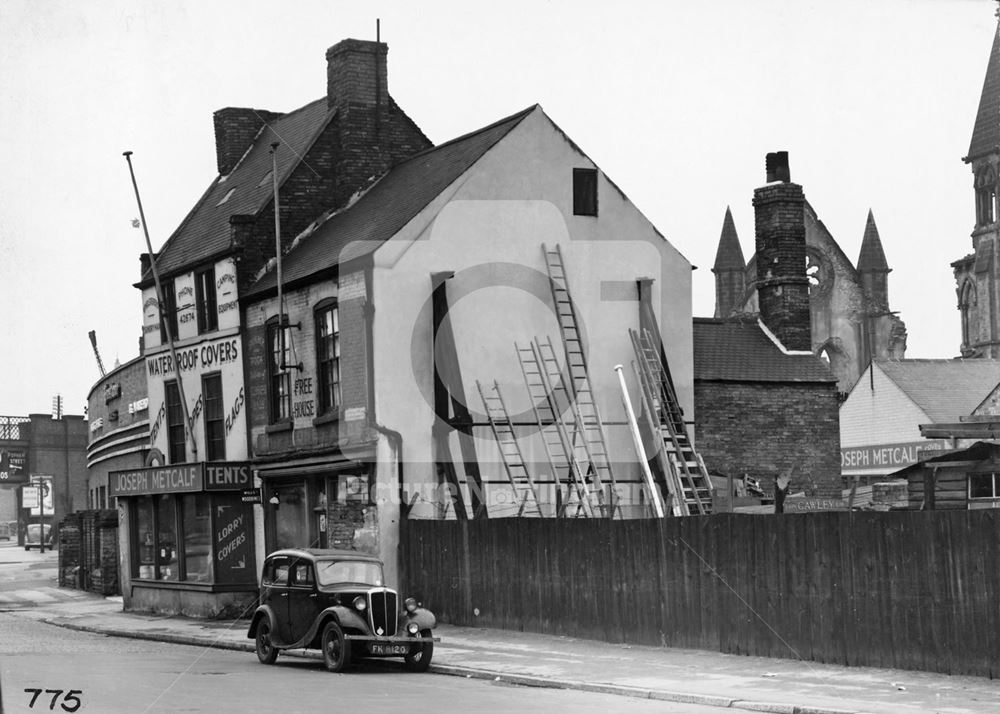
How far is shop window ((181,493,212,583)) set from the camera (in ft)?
108

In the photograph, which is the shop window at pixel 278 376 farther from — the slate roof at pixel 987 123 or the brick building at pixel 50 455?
the brick building at pixel 50 455

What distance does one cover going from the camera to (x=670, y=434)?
30.0m

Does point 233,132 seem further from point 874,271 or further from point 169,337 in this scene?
point 874,271

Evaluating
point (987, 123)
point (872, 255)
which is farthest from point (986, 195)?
point (872, 255)

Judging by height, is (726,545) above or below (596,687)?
above

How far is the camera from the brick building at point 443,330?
Answer: 1130 inches

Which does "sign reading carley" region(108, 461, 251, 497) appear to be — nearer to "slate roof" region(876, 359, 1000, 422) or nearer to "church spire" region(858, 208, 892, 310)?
"slate roof" region(876, 359, 1000, 422)

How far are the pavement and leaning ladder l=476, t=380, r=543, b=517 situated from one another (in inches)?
136

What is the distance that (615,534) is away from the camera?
75.6 feet

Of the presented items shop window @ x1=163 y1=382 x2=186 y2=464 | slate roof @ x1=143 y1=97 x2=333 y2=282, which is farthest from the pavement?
slate roof @ x1=143 y1=97 x2=333 y2=282

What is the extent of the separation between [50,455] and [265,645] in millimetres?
82404

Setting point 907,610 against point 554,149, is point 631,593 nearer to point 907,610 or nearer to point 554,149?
point 907,610

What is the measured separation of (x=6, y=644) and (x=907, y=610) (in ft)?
51.7

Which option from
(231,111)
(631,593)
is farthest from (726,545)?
(231,111)
